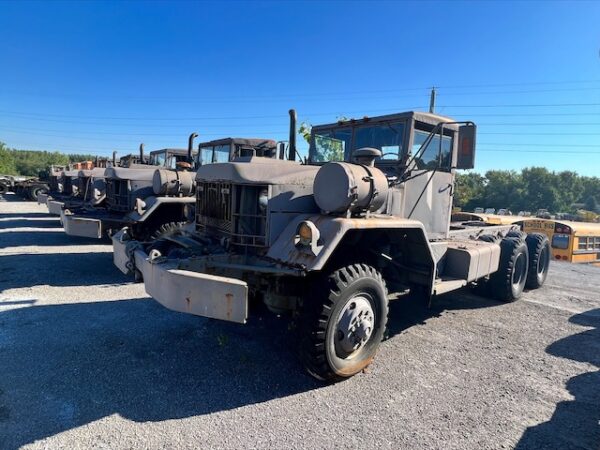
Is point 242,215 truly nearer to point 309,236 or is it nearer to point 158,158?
point 309,236

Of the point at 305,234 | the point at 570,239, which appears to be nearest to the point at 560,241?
the point at 570,239

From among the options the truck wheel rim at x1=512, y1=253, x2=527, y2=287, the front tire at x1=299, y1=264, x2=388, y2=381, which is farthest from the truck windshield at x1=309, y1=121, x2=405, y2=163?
the truck wheel rim at x1=512, y1=253, x2=527, y2=287

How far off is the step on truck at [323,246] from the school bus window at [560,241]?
27.9 ft

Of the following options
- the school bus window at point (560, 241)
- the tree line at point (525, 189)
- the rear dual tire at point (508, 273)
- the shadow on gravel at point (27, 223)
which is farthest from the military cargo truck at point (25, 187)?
the tree line at point (525, 189)

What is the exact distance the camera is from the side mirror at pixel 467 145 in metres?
3.88

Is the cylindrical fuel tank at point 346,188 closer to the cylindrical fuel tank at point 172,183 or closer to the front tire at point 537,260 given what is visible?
the cylindrical fuel tank at point 172,183

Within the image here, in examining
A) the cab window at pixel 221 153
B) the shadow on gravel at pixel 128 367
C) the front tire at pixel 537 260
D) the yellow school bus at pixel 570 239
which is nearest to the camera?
the shadow on gravel at pixel 128 367

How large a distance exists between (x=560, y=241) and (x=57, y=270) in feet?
41.7

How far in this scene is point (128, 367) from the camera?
3.36 m

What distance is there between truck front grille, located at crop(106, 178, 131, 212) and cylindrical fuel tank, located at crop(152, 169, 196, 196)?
104 centimetres

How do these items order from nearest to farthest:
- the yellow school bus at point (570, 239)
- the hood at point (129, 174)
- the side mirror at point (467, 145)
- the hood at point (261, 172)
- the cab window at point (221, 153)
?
the hood at point (261, 172) < the side mirror at point (467, 145) < the hood at point (129, 174) < the cab window at point (221, 153) < the yellow school bus at point (570, 239)

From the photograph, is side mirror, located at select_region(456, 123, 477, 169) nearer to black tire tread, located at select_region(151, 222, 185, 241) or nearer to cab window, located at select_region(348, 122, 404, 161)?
cab window, located at select_region(348, 122, 404, 161)

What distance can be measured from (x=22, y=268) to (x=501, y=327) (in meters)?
7.40

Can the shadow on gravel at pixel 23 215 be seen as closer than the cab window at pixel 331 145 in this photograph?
No
